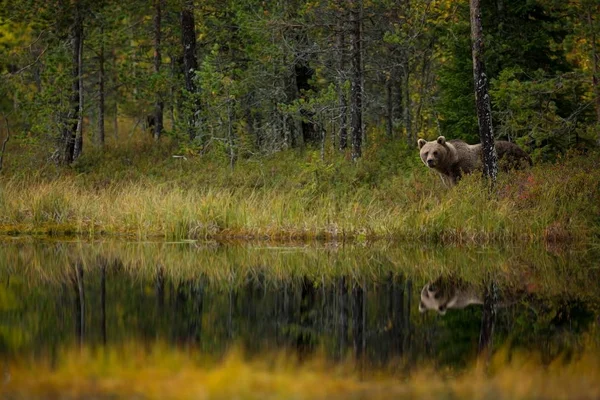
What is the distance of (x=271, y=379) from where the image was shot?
6.41 metres

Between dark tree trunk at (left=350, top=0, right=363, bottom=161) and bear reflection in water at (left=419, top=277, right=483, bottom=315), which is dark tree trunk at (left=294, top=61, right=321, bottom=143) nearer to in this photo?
dark tree trunk at (left=350, top=0, right=363, bottom=161)

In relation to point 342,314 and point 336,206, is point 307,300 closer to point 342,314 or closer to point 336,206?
point 342,314

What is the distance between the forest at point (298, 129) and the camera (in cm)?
1762

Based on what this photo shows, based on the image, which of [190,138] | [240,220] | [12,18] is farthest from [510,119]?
[12,18]

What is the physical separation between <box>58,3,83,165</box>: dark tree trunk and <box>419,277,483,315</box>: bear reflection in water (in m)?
16.8

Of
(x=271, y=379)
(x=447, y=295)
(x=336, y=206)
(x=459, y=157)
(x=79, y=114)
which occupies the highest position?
(x=79, y=114)

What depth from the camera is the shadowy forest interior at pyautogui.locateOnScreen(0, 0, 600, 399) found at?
7.02 m

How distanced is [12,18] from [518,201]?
16054 millimetres

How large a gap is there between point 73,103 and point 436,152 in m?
12.3

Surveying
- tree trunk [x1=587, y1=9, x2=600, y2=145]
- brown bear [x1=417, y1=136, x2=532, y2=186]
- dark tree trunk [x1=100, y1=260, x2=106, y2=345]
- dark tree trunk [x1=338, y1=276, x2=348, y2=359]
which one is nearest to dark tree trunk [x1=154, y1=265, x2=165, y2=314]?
dark tree trunk [x1=100, y1=260, x2=106, y2=345]

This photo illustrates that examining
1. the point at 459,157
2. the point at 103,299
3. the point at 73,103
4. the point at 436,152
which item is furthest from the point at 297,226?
the point at 73,103

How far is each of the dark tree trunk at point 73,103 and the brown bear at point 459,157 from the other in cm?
1141

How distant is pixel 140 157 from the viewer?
2708cm

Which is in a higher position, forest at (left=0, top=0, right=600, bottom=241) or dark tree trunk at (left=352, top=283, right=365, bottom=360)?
forest at (left=0, top=0, right=600, bottom=241)
